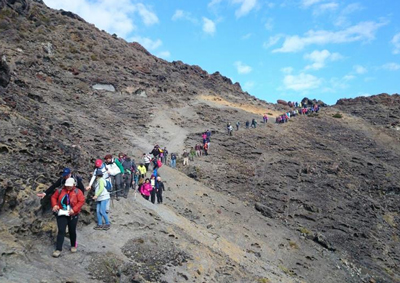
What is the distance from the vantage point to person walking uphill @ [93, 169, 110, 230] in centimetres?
980

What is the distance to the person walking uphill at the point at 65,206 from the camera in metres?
7.86

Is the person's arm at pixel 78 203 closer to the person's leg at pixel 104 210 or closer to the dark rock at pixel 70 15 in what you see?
the person's leg at pixel 104 210

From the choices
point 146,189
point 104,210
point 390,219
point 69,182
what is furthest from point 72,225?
point 390,219

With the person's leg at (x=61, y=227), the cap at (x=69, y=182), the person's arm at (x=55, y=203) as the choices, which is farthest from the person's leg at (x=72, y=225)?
the cap at (x=69, y=182)

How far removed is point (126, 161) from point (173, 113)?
3298cm

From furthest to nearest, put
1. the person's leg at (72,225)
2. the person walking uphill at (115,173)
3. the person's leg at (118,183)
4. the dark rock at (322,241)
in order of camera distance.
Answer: the dark rock at (322,241) → the person's leg at (118,183) → the person walking uphill at (115,173) → the person's leg at (72,225)

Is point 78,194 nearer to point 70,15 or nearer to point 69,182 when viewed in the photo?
point 69,182

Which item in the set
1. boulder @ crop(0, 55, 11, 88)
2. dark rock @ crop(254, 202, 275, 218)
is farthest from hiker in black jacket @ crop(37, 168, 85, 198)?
dark rock @ crop(254, 202, 275, 218)

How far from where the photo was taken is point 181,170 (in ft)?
98.9

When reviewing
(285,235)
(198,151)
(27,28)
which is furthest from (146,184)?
(27,28)

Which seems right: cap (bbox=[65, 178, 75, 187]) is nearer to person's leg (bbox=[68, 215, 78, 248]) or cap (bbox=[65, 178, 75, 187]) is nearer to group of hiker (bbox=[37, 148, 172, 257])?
group of hiker (bbox=[37, 148, 172, 257])

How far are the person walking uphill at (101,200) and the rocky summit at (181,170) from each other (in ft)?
1.38

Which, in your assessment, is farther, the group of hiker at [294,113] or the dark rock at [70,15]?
the dark rock at [70,15]

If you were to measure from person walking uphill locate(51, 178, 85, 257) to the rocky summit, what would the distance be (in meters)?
0.68
